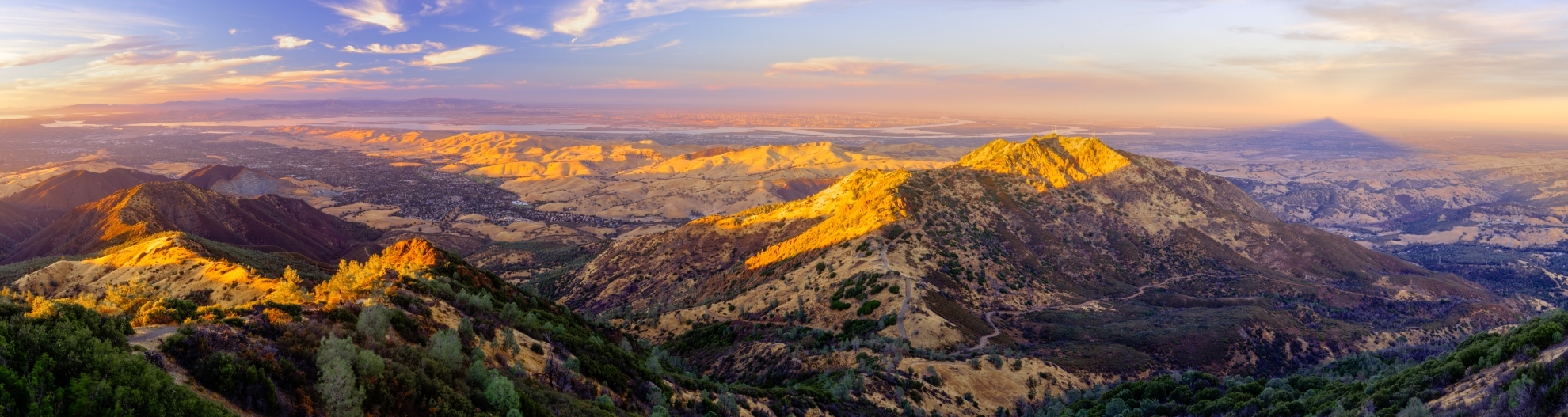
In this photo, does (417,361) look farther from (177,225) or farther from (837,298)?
(177,225)

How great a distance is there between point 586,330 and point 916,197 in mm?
38949

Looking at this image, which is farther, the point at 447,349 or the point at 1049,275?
the point at 1049,275

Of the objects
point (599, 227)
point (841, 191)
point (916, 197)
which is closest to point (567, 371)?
point (916, 197)

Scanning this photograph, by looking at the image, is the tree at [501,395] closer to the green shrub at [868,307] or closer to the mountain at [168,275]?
the mountain at [168,275]

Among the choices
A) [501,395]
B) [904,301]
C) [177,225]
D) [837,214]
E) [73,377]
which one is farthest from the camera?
[177,225]

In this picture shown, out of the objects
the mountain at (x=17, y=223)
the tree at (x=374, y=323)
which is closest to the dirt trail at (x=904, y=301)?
the tree at (x=374, y=323)

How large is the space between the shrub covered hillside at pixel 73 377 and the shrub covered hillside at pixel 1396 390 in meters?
23.3

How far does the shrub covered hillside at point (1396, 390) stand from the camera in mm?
13812

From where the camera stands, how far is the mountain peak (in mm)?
77688

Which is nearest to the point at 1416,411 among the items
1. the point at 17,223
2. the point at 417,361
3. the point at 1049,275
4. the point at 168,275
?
the point at 417,361

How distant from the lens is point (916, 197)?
2420 inches

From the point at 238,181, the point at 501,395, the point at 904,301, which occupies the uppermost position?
the point at 501,395

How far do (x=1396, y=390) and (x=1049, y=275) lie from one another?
121 feet

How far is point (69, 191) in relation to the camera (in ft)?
335
